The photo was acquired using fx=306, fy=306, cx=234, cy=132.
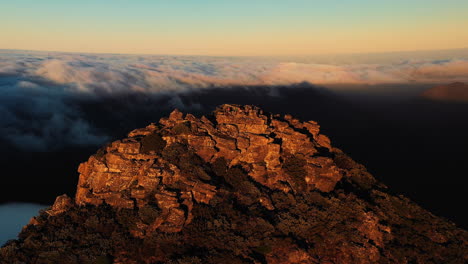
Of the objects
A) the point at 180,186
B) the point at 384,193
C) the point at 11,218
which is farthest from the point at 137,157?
the point at 11,218

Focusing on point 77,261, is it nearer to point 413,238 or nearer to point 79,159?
point 413,238

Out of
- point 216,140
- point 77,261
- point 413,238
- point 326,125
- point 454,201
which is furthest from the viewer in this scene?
point 326,125

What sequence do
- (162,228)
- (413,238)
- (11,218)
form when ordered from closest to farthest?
(162,228) < (413,238) < (11,218)

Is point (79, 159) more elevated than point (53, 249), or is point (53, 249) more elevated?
point (53, 249)

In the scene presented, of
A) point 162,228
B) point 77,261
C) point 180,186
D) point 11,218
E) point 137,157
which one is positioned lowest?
point 11,218

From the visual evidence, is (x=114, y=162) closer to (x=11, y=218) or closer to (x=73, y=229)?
(x=73, y=229)

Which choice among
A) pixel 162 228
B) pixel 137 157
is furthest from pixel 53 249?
pixel 137 157

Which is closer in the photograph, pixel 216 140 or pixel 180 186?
pixel 180 186
